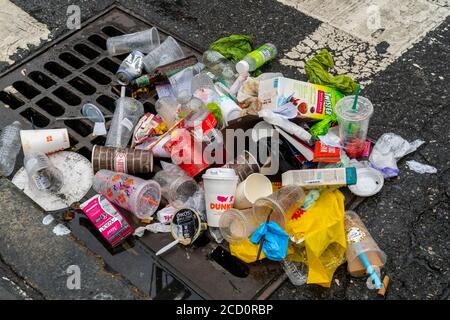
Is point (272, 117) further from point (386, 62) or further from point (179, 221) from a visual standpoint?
point (386, 62)

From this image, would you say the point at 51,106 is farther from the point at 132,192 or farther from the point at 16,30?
the point at 132,192

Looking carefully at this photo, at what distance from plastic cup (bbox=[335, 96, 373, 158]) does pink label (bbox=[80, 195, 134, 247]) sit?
1.18 m

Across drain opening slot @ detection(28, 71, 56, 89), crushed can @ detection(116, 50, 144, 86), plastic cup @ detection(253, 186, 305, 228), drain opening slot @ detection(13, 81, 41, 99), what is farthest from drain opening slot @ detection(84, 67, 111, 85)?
plastic cup @ detection(253, 186, 305, 228)

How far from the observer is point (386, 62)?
11.3 ft

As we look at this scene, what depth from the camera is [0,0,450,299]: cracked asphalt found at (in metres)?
2.52

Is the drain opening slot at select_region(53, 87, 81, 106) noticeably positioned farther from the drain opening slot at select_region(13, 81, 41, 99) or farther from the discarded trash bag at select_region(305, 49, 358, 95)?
the discarded trash bag at select_region(305, 49, 358, 95)

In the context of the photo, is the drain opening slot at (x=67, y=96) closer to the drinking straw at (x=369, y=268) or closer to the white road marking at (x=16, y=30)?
the white road marking at (x=16, y=30)

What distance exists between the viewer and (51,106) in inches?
128

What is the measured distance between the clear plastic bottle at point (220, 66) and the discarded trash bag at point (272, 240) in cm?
105

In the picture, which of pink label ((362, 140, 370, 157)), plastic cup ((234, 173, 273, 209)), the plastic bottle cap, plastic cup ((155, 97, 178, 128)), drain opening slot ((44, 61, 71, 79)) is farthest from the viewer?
drain opening slot ((44, 61, 71, 79))

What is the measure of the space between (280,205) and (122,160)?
2.77ft

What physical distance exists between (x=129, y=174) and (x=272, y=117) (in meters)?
0.79

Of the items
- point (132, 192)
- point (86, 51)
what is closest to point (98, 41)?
point (86, 51)
